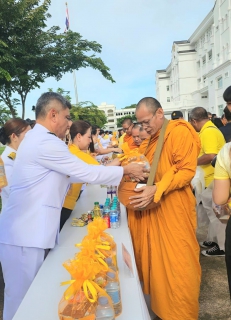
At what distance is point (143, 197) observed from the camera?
174cm

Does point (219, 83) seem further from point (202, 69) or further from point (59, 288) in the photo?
point (59, 288)

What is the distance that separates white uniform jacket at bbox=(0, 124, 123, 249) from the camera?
157 cm

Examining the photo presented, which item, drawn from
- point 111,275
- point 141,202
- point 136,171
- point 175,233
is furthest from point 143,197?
point 111,275

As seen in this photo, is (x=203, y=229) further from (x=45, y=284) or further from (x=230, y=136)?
(x=45, y=284)

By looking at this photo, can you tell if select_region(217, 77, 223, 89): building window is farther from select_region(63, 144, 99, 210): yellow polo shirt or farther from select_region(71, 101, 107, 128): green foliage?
select_region(63, 144, 99, 210): yellow polo shirt

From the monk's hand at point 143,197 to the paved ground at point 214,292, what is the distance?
3.78 ft

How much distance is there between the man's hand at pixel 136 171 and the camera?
71.9 inches

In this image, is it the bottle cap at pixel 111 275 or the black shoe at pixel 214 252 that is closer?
the bottle cap at pixel 111 275

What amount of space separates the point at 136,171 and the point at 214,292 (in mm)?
1503

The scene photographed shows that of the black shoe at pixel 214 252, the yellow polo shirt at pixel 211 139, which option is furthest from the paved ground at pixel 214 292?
the yellow polo shirt at pixel 211 139

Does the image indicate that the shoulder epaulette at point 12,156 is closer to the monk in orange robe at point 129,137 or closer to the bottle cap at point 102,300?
the monk in orange robe at point 129,137

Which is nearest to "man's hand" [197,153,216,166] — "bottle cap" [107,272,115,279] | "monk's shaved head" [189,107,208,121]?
"monk's shaved head" [189,107,208,121]

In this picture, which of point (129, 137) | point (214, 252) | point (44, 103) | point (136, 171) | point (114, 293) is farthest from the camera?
point (129, 137)

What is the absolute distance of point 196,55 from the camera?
133 feet
